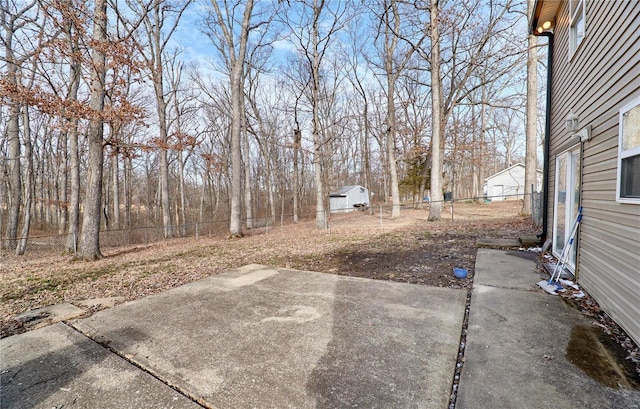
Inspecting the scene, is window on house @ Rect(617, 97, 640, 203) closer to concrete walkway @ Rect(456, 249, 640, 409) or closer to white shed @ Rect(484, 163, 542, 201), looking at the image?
concrete walkway @ Rect(456, 249, 640, 409)

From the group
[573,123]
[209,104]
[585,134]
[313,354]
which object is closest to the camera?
[313,354]

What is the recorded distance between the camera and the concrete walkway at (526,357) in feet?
5.64

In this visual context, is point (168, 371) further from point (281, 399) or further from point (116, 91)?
point (116, 91)

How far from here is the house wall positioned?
2465 mm

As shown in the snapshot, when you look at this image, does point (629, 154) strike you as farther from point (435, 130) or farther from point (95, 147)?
point (95, 147)

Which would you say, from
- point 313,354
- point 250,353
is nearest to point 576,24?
point 313,354

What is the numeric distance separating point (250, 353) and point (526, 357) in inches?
84.9

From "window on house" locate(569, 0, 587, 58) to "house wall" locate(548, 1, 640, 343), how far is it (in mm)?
244

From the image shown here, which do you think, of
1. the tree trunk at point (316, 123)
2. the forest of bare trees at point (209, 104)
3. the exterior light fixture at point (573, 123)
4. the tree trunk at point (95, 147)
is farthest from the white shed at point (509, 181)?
the tree trunk at point (95, 147)

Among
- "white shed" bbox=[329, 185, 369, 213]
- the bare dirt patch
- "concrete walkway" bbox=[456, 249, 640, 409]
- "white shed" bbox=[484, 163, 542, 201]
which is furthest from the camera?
"white shed" bbox=[484, 163, 542, 201]

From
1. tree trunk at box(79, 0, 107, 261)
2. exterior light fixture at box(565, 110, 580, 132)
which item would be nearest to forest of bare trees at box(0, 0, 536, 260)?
tree trunk at box(79, 0, 107, 261)

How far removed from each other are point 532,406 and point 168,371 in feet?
7.98

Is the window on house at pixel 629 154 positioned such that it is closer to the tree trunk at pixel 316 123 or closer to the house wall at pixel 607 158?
the house wall at pixel 607 158

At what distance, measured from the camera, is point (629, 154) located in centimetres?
255
